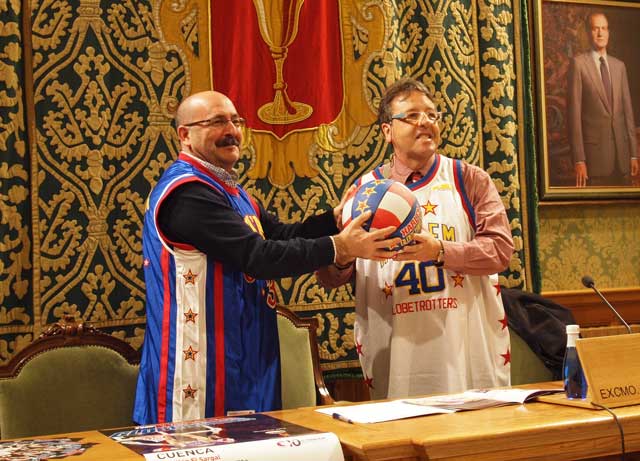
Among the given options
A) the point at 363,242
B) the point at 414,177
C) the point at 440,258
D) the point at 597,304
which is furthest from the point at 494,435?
the point at 597,304

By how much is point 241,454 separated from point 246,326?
3.72 ft

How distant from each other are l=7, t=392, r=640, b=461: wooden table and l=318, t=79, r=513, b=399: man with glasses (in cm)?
84

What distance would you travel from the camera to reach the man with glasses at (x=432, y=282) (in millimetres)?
3051

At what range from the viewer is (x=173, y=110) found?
3.74 meters

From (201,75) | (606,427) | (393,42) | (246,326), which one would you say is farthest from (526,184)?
(606,427)

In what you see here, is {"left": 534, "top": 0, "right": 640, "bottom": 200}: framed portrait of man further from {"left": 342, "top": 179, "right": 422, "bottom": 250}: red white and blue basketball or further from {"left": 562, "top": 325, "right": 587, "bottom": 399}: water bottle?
{"left": 562, "top": 325, "right": 587, "bottom": 399}: water bottle

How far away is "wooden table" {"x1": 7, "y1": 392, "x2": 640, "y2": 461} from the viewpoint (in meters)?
1.85

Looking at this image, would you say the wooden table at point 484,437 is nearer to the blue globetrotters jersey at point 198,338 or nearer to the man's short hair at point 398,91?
the blue globetrotters jersey at point 198,338

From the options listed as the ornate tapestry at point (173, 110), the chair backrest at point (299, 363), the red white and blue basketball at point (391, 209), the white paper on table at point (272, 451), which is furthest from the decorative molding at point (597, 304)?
the white paper on table at point (272, 451)

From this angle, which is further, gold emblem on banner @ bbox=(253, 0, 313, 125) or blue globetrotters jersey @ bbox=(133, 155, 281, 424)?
gold emblem on banner @ bbox=(253, 0, 313, 125)

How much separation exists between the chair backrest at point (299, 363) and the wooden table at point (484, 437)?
47.6 inches

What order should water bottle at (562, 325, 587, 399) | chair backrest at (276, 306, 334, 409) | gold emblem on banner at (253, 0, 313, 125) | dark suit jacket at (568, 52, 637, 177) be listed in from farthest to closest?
dark suit jacket at (568, 52, 637, 177) < gold emblem on banner at (253, 0, 313, 125) < chair backrest at (276, 306, 334, 409) < water bottle at (562, 325, 587, 399)

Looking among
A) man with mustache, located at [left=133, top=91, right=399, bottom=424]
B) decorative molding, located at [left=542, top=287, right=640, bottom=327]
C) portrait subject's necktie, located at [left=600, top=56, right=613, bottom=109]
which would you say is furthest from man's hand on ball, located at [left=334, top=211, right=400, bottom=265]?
portrait subject's necktie, located at [left=600, top=56, right=613, bottom=109]

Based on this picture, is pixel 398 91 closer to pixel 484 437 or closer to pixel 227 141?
pixel 227 141
